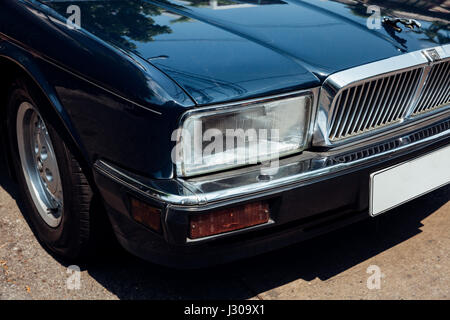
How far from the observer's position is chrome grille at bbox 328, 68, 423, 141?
2229 mm

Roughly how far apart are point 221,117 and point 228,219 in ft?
1.16

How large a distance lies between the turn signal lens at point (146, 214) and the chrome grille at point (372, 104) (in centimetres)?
75

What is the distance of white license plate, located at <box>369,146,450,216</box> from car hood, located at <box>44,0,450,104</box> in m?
0.45

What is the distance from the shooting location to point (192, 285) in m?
2.53

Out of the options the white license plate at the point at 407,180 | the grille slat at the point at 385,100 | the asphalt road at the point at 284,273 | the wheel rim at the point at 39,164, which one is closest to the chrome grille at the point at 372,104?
the grille slat at the point at 385,100

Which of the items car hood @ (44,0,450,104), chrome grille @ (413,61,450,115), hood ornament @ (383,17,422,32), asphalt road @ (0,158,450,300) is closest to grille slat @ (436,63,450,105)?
chrome grille @ (413,61,450,115)

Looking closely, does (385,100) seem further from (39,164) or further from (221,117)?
(39,164)

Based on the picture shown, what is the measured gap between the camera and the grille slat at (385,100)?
223 centimetres

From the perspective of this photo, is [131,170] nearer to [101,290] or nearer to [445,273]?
[101,290]

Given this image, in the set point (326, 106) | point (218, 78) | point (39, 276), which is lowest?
point (39, 276)

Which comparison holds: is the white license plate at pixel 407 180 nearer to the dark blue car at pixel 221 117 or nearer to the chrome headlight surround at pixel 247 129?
the dark blue car at pixel 221 117

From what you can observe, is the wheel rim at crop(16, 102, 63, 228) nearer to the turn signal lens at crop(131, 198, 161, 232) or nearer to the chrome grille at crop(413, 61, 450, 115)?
the turn signal lens at crop(131, 198, 161, 232)

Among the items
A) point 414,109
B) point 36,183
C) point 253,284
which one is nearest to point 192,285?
point 253,284

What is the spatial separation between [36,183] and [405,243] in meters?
1.81
